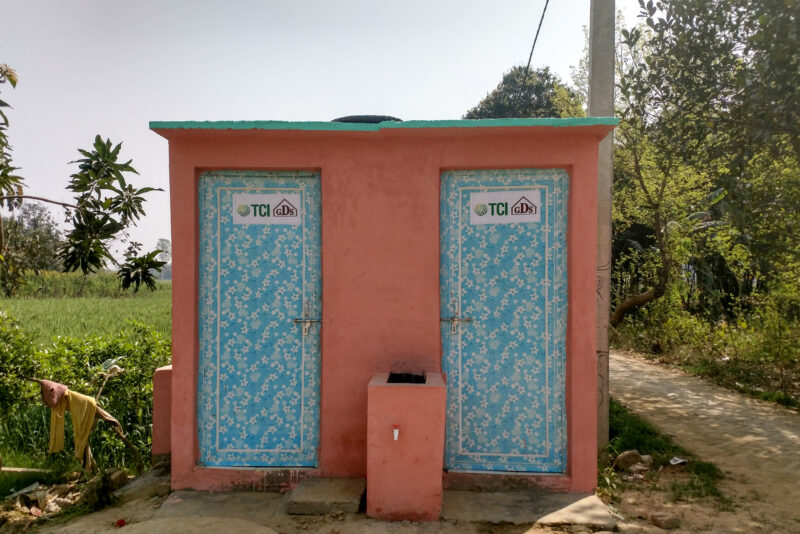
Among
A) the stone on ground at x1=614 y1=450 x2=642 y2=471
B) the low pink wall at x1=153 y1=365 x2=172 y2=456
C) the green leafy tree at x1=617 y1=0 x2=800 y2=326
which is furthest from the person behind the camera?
the green leafy tree at x1=617 y1=0 x2=800 y2=326

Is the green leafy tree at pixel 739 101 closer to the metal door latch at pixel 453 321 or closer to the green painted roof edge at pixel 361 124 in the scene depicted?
the green painted roof edge at pixel 361 124

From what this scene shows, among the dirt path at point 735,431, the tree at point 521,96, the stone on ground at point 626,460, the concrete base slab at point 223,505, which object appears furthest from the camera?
the tree at point 521,96

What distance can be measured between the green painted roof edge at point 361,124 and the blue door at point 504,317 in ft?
1.29

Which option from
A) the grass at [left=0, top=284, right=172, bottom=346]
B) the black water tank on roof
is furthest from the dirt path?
the grass at [left=0, top=284, right=172, bottom=346]

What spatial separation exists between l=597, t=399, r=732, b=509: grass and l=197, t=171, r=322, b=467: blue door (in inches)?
97.8

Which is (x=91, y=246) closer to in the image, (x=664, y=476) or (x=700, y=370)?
(x=664, y=476)

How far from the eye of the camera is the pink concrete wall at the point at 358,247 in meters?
4.02

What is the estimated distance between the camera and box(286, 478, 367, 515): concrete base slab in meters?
3.61

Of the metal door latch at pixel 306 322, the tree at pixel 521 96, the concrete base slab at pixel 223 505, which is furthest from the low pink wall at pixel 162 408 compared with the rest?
the tree at pixel 521 96

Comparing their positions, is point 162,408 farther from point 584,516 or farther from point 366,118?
point 584,516

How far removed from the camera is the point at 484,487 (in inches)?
156

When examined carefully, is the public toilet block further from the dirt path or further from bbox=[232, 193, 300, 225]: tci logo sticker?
the dirt path

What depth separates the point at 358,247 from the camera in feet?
13.4

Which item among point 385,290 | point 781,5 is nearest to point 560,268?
point 385,290
